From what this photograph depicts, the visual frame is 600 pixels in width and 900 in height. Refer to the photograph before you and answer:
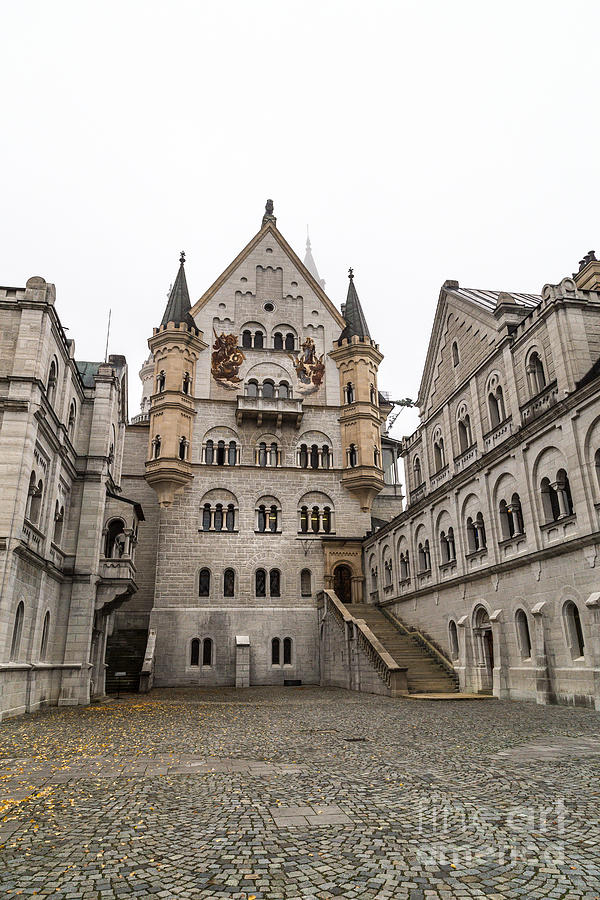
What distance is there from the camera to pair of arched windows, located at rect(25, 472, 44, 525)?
21719 mm

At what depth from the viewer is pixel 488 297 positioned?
116 ft

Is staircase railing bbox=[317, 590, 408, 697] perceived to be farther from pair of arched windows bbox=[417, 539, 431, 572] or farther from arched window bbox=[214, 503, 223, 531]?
arched window bbox=[214, 503, 223, 531]

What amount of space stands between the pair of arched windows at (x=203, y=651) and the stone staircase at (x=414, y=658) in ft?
30.5

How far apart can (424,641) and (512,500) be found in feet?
35.2

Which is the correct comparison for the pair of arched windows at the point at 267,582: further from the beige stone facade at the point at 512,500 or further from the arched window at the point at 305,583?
the beige stone facade at the point at 512,500

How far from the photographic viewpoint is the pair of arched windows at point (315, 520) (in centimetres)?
4286

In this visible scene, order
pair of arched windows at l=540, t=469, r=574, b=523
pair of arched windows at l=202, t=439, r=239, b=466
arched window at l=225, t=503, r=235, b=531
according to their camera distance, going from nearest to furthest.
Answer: pair of arched windows at l=540, t=469, r=574, b=523 < arched window at l=225, t=503, r=235, b=531 < pair of arched windows at l=202, t=439, r=239, b=466

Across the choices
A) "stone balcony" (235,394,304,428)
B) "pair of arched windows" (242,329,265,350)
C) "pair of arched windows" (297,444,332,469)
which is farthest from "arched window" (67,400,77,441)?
"pair of arched windows" (242,329,265,350)

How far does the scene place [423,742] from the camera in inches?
513

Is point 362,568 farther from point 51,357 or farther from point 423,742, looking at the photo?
point 423,742

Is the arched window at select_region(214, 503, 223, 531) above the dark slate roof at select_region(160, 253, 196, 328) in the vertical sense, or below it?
below

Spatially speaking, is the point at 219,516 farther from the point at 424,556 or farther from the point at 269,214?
the point at 269,214

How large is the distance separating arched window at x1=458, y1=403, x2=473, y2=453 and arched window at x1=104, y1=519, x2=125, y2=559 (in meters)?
17.9

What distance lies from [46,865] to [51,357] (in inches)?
823
